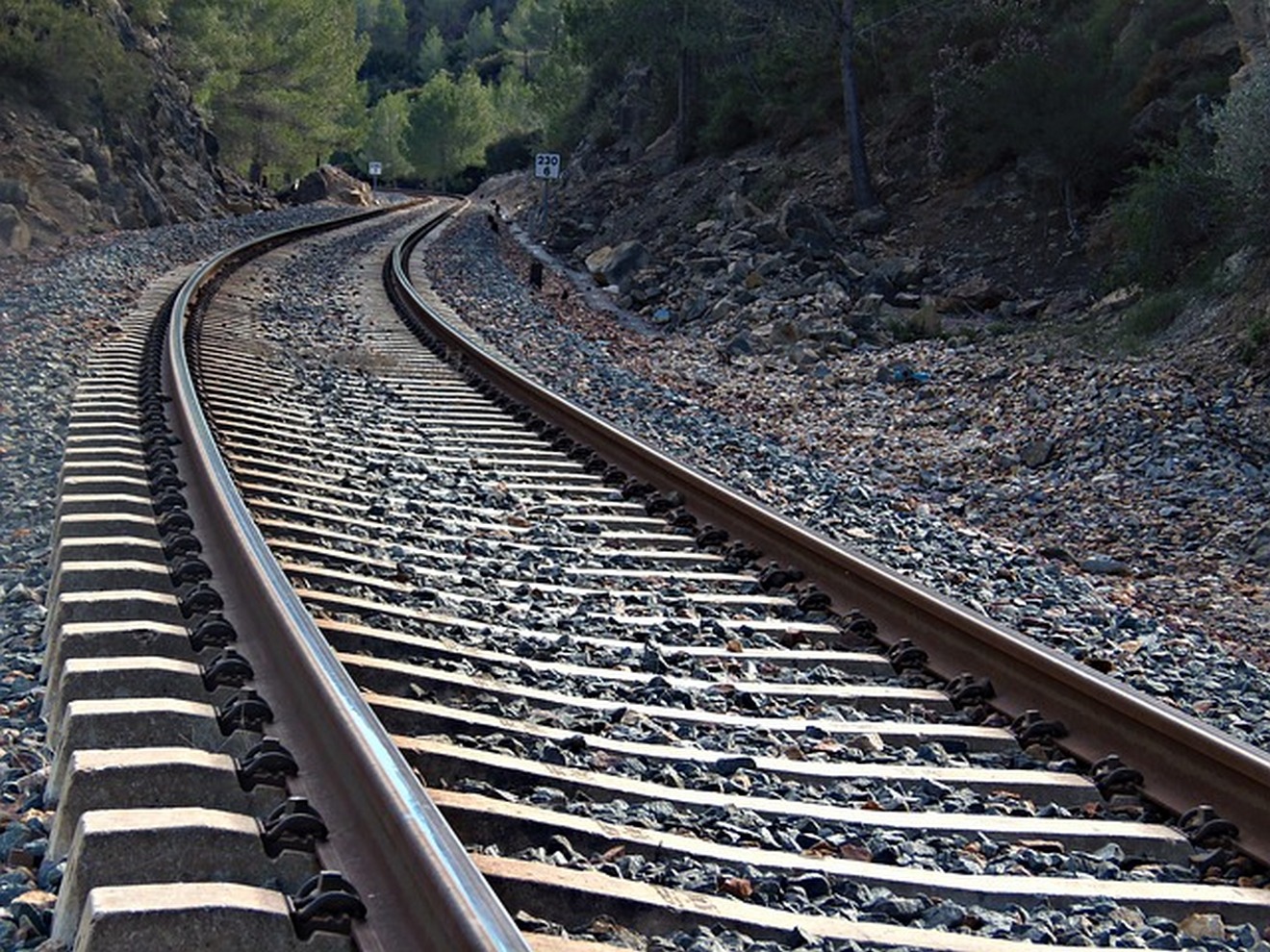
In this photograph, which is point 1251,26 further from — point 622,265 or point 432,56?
point 432,56

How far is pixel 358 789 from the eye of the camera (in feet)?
11.1

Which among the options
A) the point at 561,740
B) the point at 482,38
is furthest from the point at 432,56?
the point at 561,740

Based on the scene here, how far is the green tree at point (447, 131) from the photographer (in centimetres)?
10038

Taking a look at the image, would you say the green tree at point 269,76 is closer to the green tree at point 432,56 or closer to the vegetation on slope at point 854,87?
the vegetation on slope at point 854,87

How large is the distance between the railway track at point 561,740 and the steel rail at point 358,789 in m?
0.01

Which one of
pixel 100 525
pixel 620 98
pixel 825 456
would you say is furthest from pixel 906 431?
pixel 620 98

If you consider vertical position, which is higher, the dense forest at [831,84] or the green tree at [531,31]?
the green tree at [531,31]

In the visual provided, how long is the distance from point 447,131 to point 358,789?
101102 mm

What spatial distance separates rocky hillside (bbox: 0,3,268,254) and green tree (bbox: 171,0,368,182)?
5741 mm

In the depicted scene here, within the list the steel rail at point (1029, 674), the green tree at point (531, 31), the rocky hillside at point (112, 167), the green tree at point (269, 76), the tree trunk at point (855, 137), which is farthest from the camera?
the green tree at point (531, 31)

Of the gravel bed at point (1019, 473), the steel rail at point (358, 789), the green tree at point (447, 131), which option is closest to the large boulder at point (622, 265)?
the gravel bed at point (1019, 473)

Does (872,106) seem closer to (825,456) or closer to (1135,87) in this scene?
(1135,87)

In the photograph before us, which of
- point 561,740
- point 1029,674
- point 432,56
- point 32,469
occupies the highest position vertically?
point 432,56

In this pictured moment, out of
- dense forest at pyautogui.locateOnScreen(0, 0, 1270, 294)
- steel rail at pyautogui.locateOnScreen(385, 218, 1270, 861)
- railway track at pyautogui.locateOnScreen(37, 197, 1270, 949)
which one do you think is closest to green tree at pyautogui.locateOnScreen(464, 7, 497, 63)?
dense forest at pyautogui.locateOnScreen(0, 0, 1270, 294)
